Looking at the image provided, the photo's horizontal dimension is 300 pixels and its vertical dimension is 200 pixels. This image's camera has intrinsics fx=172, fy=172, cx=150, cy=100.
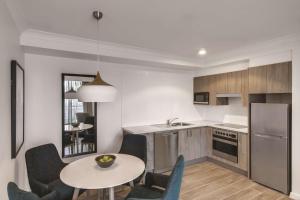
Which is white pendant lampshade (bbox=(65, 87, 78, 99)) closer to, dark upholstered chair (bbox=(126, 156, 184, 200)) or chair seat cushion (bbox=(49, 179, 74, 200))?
chair seat cushion (bbox=(49, 179, 74, 200))

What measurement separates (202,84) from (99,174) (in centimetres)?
351

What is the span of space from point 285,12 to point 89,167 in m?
2.91

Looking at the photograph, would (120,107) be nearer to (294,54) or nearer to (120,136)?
(120,136)

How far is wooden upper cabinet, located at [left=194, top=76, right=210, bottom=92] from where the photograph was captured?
14.4ft

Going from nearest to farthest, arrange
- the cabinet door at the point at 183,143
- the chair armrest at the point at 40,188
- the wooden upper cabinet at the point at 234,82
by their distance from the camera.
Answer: the chair armrest at the point at 40,188, the wooden upper cabinet at the point at 234,82, the cabinet door at the point at 183,143

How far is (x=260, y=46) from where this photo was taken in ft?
10.0

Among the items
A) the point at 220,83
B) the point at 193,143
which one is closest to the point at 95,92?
the point at 193,143

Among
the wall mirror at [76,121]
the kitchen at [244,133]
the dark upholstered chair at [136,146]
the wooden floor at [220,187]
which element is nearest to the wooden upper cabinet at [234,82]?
the kitchen at [244,133]

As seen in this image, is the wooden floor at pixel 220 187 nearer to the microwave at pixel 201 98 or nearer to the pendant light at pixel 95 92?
the microwave at pixel 201 98

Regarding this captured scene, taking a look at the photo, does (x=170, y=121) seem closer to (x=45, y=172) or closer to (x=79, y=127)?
(x=79, y=127)

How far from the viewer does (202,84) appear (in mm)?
4535

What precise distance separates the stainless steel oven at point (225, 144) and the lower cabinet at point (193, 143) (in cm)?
26

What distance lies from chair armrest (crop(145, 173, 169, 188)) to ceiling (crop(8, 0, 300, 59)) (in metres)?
1.92

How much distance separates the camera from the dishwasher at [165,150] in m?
3.50
